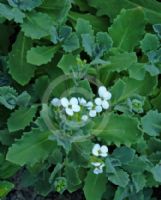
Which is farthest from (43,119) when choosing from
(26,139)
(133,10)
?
(133,10)

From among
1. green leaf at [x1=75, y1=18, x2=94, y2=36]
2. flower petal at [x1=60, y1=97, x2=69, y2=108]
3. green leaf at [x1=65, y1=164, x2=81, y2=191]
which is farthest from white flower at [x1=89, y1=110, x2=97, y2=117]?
green leaf at [x1=75, y1=18, x2=94, y2=36]

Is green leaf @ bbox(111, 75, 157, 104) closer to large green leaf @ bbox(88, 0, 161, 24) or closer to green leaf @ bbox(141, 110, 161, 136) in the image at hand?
green leaf @ bbox(141, 110, 161, 136)

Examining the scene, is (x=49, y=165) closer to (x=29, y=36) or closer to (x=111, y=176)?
(x=111, y=176)

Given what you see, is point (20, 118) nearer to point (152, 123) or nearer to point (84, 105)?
point (84, 105)

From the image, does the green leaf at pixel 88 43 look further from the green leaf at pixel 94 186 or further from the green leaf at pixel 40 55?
the green leaf at pixel 94 186

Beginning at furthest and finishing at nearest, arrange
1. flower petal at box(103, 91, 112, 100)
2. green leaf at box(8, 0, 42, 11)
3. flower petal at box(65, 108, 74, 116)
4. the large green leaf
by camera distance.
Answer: the large green leaf → green leaf at box(8, 0, 42, 11) → flower petal at box(103, 91, 112, 100) → flower petal at box(65, 108, 74, 116)

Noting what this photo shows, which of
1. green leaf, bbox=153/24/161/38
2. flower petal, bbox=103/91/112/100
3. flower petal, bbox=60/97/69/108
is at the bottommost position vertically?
flower petal, bbox=103/91/112/100
